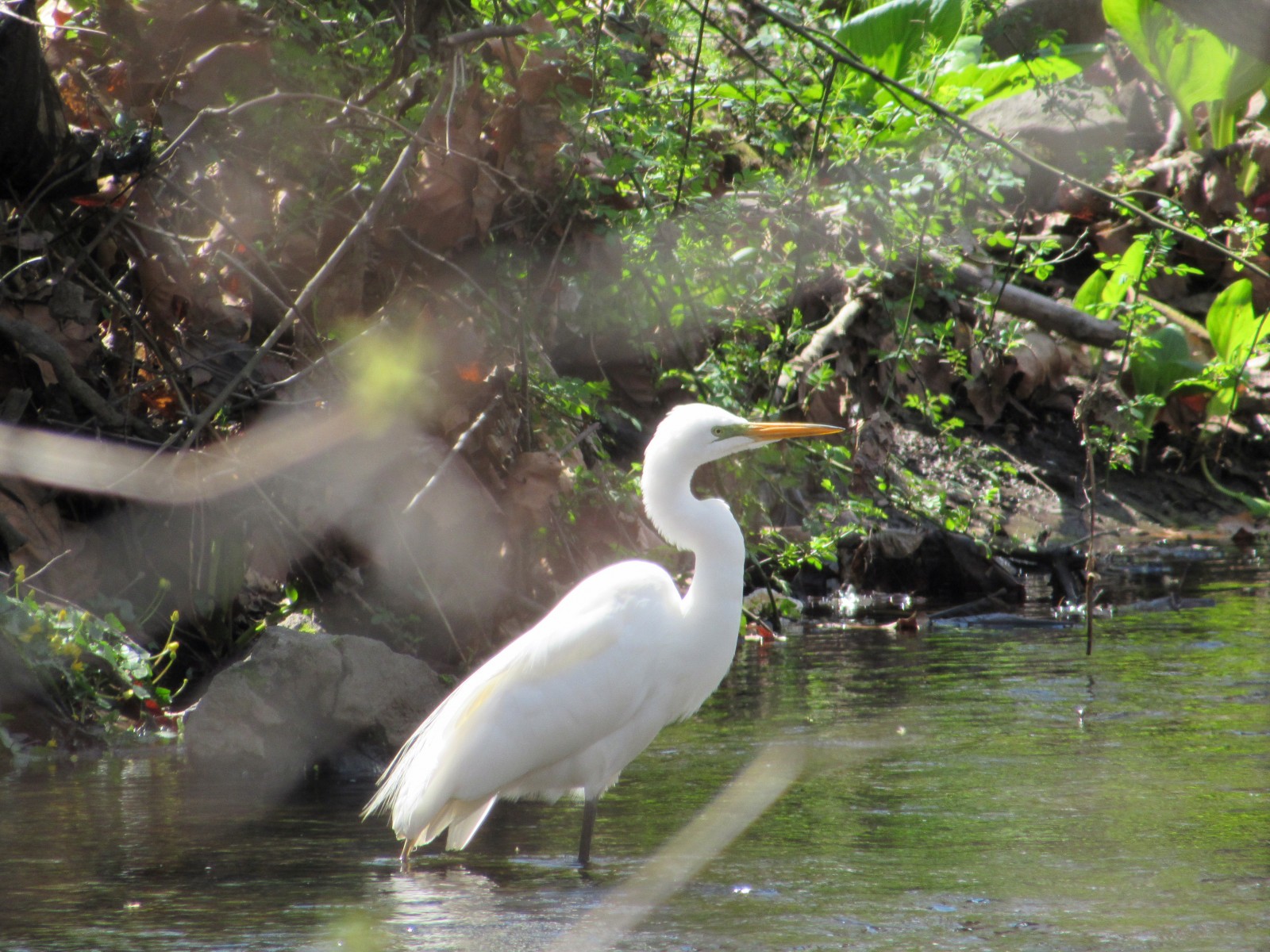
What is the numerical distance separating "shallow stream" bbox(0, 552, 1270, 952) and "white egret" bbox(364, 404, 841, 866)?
0.24 m

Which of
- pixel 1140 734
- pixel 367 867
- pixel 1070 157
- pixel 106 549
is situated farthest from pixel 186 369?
pixel 1070 157

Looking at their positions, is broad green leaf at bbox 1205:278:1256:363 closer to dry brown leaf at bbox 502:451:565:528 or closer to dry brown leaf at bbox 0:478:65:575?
dry brown leaf at bbox 502:451:565:528

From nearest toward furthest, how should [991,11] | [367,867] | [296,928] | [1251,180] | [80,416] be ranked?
[296,928], [367,867], [991,11], [80,416], [1251,180]

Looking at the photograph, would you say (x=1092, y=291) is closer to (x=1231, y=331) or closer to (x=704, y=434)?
(x=1231, y=331)

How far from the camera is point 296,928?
341 centimetres

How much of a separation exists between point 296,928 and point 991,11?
3.53m

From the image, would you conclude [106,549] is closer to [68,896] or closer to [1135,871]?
[68,896]

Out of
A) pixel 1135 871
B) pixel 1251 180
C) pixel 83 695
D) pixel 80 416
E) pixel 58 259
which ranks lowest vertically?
pixel 1135 871

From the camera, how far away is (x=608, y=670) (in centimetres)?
446

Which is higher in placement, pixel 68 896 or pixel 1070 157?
pixel 1070 157

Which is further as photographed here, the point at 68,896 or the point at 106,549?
the point at 106,549

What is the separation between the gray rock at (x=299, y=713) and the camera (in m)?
5.25

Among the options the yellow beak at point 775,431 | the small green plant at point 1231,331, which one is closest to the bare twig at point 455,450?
the yellow beak at point 775,431

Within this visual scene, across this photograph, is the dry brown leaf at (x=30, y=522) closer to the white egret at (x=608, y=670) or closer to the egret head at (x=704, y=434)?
the white egret at (x=608, y=670)
